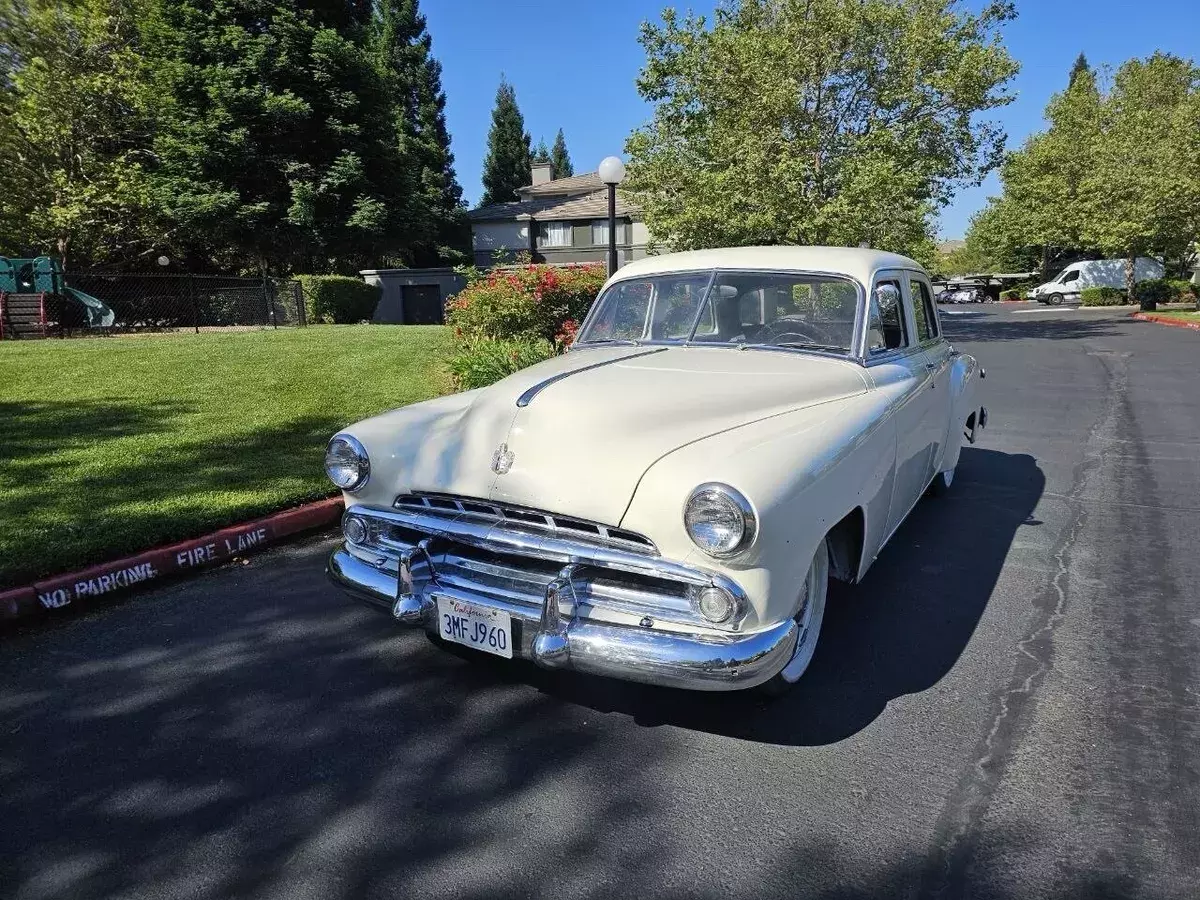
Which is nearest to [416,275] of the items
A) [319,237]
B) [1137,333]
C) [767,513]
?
[319,237]

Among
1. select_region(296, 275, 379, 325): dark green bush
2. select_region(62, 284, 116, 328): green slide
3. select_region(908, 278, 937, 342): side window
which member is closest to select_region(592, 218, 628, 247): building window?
select_region(296, 275, 379, 325): dark green bush

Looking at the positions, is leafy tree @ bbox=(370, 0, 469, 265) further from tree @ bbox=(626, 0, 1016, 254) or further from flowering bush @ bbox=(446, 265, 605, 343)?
flowering bush @ bbox=(446, 265, 605, 343)

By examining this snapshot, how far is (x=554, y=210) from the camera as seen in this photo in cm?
3884

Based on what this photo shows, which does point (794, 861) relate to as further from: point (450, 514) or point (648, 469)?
point (450, 514)

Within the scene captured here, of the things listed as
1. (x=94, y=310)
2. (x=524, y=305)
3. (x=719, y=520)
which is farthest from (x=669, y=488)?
(x=94, y=310)

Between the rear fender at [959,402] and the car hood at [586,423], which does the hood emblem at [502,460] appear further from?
the rear fender at [959,402]

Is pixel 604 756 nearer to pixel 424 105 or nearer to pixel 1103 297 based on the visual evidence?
pixel 424 105

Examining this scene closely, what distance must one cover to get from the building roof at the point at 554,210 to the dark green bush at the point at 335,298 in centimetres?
1603

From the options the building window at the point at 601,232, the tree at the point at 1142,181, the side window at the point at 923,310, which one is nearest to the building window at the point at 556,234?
the building window at the point at 601,232

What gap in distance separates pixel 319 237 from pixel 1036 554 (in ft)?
75.2

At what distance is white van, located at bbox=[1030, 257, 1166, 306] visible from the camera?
4550 centimetres

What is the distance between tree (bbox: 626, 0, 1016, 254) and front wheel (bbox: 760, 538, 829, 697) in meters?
15.4

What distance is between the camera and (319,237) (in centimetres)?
2367

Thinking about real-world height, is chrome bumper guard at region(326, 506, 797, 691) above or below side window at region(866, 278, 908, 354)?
below
